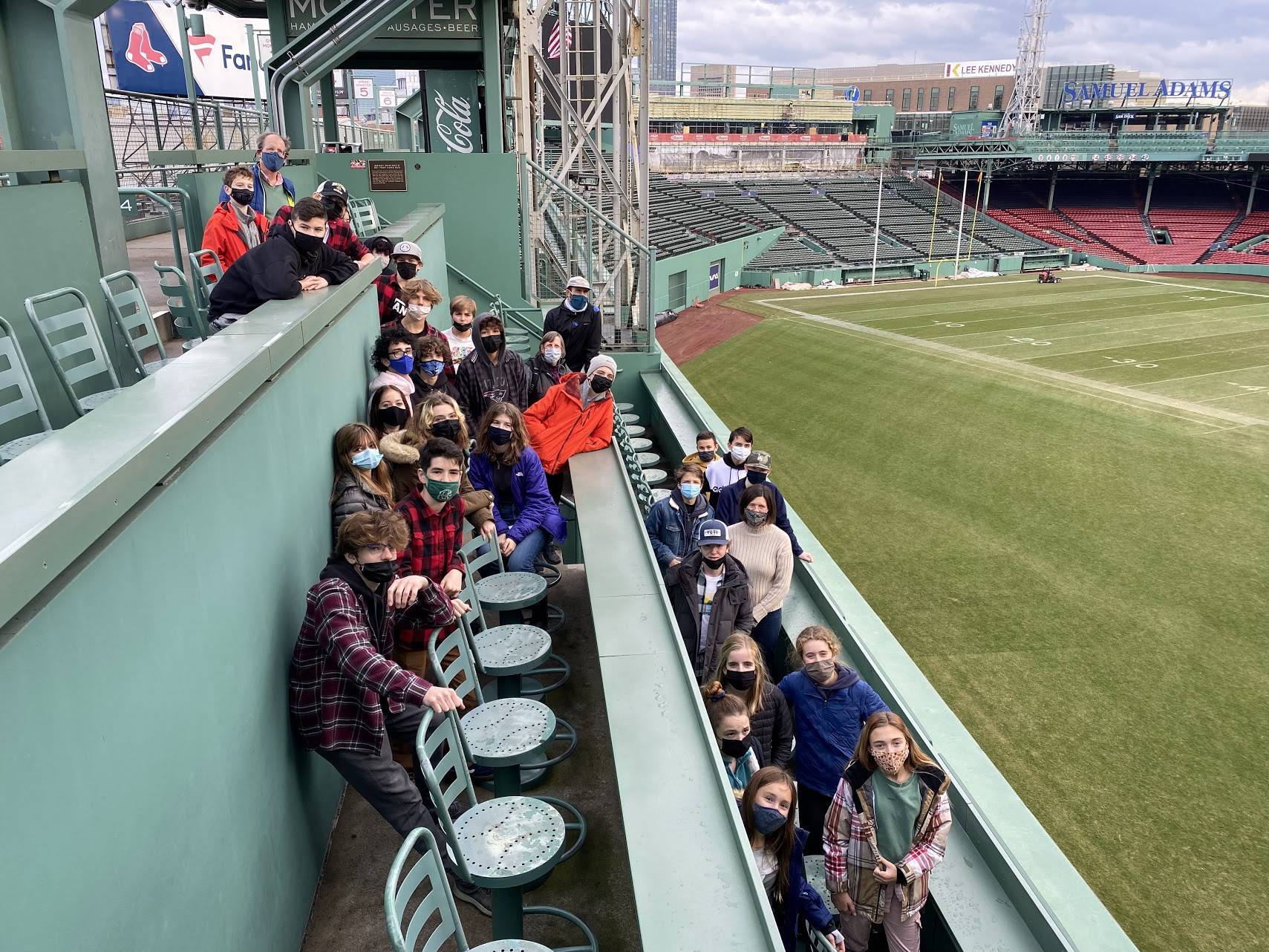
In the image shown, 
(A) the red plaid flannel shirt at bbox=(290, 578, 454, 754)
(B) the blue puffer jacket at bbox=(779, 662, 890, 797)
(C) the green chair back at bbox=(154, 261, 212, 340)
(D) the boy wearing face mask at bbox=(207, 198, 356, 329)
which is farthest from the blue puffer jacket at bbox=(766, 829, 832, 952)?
(C) the green chair back at bbox=(154, 261, 212, 340)

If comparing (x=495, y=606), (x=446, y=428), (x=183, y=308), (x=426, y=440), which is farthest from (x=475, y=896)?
(x=183, y=308)

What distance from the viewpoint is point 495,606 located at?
4.77 m

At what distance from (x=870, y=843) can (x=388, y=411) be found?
323 centimetres

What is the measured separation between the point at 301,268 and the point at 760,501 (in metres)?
3.01

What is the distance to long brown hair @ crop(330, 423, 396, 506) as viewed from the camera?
4340 mm

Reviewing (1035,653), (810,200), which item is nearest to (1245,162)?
(810,200)

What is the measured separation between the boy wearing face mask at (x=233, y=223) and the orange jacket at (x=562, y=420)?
231 cm

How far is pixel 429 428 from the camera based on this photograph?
495 centimetres

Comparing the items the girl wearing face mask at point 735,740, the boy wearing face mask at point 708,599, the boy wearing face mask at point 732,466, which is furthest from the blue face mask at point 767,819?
the boy wearing face mask at point 732,466

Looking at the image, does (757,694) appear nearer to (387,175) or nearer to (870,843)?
(870,843)

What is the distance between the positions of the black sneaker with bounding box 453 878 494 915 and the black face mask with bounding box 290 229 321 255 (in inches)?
127

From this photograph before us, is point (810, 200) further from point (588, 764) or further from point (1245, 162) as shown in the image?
point (588, 764)

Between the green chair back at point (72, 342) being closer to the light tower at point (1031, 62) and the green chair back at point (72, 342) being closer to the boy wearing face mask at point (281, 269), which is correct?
the boy wearing face mask at point (281, 269)

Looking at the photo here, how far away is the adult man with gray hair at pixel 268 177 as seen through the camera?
6.67 meters
